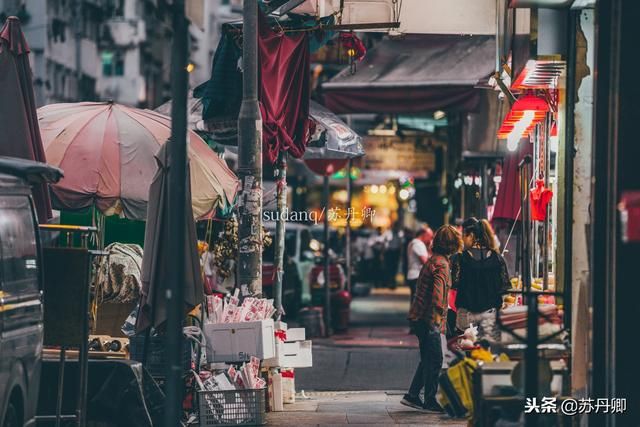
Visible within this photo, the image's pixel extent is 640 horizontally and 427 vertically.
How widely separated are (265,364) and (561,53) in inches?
217

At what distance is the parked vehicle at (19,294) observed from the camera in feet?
30.6

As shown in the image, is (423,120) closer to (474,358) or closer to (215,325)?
(215,325)

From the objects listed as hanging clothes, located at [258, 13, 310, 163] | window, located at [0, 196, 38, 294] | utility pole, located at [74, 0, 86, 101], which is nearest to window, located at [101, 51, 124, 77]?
utility pole, located at [74, 0, 86, 101]

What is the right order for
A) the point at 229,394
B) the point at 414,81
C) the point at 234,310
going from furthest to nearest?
1. the point at 414,81
2. the point at 234,310
3. the point at 229,394

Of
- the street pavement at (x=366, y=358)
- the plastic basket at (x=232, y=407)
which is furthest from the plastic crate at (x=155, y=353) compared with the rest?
the street pavement at (x=366, y=358)

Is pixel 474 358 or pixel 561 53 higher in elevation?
pixel 561 53

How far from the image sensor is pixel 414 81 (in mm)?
21328

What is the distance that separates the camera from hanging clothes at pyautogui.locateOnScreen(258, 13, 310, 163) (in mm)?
15477

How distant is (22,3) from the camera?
2308 inches

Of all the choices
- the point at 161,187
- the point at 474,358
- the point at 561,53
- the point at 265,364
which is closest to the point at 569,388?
the point at 474,358

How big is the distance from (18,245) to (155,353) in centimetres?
398

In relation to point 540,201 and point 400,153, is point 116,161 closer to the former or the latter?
point 540,201

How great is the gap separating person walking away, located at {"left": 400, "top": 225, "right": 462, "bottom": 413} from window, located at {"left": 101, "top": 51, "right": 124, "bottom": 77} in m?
66.6

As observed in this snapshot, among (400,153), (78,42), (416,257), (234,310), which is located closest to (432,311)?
(234,310)
